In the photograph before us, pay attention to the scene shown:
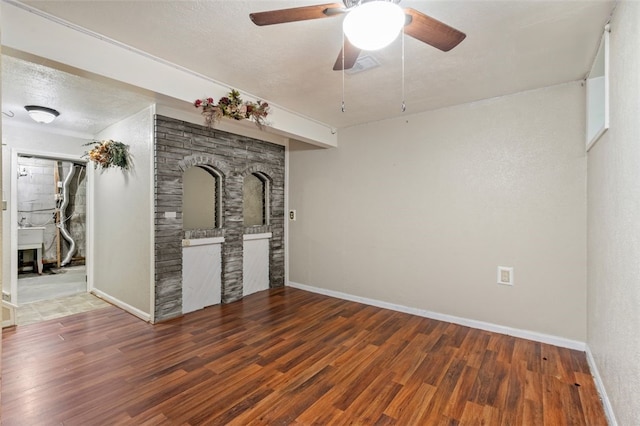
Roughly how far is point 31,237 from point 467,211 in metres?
7.55

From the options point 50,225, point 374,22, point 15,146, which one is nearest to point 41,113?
point 15,146

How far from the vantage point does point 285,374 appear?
2.59 metres

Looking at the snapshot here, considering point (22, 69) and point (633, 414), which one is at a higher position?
point (22, 69)

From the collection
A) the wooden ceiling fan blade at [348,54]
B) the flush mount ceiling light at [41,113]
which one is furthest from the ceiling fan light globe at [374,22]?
the flush mount ceiling light at [41,113]

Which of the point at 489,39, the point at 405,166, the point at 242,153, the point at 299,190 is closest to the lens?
the point at 489,39

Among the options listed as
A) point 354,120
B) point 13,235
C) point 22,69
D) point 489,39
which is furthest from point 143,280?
point 489,39

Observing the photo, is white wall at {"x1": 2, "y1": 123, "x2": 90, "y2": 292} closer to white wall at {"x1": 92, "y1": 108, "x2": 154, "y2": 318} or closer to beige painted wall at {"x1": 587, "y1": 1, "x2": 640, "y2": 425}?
white wall at {"x1": 92, "y1": 108, "x2": 154, "y2": 318}

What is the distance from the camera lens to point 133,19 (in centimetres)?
219

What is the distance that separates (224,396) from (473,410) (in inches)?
68.8

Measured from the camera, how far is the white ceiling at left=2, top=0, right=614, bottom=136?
81.7 inches

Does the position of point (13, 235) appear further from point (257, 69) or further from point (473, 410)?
point (473, 410)

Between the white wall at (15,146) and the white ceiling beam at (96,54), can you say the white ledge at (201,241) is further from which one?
the white wall at (15,146)

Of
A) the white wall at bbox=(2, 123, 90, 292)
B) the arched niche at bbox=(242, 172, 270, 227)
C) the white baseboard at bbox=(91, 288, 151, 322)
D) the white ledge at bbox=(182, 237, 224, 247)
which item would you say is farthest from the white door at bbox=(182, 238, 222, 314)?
the white wall at bbox=(2, 123, 90, 292)

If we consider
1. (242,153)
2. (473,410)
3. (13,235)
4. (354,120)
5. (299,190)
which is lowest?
(473,410)
